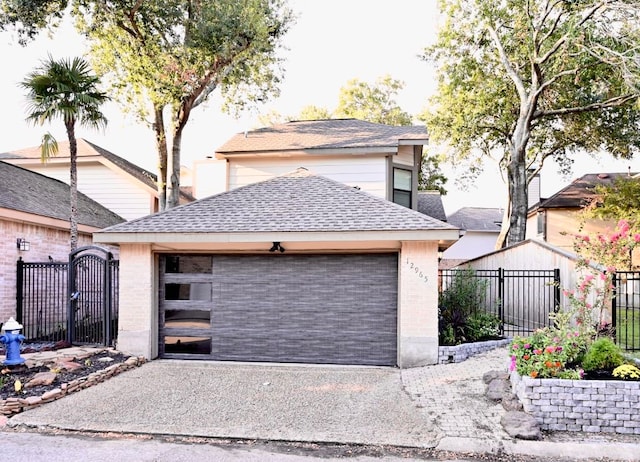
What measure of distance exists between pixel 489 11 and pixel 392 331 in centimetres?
1636

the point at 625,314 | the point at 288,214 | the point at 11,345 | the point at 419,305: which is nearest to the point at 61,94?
the point at 11,345

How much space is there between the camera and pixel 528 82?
20938mm

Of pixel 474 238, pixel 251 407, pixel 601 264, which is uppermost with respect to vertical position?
pixel 474 238

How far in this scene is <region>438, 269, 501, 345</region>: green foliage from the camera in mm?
9539

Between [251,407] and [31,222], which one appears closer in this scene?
[251,407]

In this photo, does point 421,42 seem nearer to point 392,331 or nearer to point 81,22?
point 81,22

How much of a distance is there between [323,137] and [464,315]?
7655 mm

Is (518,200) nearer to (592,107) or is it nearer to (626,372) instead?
(592,107)

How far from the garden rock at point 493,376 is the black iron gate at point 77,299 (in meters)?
7.51

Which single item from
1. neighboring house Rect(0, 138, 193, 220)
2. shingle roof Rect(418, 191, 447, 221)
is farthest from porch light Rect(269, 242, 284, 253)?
neighboring house Rect(0, 138, 193, 220)

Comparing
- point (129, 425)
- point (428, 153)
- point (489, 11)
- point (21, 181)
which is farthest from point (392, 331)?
point (428, 153)

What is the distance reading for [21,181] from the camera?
13.4 metres

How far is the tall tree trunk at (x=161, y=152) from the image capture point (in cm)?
1593

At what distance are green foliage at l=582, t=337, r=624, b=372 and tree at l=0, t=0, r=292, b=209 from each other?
41.3ft
